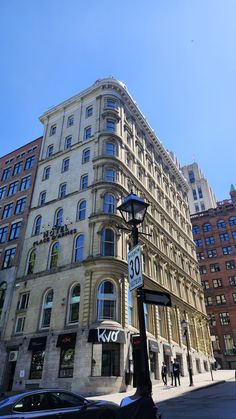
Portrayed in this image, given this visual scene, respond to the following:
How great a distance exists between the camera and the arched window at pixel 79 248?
27.1m

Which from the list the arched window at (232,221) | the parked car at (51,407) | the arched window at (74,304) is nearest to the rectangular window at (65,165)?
the arched window at (74,304)

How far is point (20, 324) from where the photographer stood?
2789 cm

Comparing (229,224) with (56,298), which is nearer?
(56,298)

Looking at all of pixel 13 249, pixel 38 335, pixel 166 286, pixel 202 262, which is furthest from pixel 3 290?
pixel 202 262

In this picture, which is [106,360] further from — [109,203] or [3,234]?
[3,234]

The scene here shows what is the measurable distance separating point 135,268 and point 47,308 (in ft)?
71.1

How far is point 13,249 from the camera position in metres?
33.4

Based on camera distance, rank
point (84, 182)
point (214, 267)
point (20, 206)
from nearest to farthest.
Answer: point (84, 182) < point (20, 206) < point (214, 267)

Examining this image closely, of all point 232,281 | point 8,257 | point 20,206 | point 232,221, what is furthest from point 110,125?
point 232,281

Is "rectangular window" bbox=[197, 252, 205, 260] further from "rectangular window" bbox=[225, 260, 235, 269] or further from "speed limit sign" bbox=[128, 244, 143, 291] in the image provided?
"speed limit sign" bbox=[128, 244, 143, 291]

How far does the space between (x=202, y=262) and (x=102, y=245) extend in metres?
42.8

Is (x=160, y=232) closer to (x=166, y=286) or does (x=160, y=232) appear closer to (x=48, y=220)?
(x=166, y=286)

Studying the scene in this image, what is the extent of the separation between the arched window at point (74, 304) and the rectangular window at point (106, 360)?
11.0ft

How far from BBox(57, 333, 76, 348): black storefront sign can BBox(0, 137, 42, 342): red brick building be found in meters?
8.05
